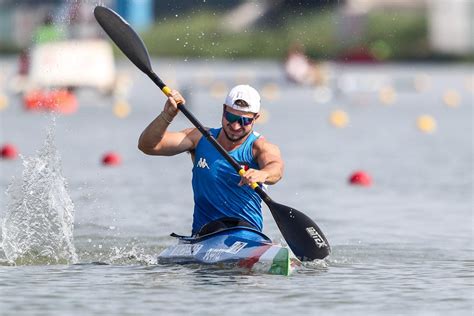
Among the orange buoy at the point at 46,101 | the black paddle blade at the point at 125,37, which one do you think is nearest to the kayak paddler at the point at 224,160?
the black paddle blade at the point at 125,37

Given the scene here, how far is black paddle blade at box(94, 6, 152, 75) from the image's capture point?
1319 centimetres

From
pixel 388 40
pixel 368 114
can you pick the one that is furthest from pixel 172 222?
pixel 388 40

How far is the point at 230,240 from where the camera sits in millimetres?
11969

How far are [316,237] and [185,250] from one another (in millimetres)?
1154

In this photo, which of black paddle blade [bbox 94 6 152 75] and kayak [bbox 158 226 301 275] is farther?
black paddle blade [bbox 94 6 152 75]

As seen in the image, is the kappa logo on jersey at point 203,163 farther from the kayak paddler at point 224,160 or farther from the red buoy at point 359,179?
the red buoy at point 359,179

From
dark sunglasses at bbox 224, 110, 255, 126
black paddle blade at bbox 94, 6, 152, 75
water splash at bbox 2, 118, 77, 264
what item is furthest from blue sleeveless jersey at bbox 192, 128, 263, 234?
water splash at bbox 2, 118, 77, 264

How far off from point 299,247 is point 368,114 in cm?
2333

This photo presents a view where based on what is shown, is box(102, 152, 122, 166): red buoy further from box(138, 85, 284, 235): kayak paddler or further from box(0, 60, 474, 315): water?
box(138, 85, 284, 235): kayak paddler

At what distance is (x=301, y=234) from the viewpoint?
1226 cm

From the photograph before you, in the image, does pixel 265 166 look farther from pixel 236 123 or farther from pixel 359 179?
pixel 359 179

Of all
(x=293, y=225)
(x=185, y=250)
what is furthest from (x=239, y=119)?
(x=185, y=250)

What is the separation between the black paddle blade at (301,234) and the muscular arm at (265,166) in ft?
1.48

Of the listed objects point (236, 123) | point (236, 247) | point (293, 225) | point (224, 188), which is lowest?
point (236, 247)
